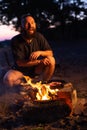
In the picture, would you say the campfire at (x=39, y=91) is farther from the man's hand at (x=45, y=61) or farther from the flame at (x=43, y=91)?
the man's hand at (x=45, y=61)

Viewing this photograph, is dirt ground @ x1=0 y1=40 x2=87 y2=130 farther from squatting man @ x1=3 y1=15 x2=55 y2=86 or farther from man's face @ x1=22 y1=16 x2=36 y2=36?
man's face @ x1=22 y1=16 x2=36 y2=36

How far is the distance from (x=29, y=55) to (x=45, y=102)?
1.74 metres

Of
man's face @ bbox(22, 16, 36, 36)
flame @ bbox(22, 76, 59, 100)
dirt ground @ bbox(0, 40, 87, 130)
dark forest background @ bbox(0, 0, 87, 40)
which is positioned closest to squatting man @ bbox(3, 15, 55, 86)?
man's face @ bbox(22, 16, 36, 36)

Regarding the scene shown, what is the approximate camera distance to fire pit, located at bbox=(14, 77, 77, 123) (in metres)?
5.48

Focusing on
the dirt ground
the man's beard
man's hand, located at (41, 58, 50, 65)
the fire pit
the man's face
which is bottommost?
the dirt ground

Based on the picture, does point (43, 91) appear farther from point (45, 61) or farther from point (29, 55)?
point (29, 55)

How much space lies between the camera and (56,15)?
25.3 meters

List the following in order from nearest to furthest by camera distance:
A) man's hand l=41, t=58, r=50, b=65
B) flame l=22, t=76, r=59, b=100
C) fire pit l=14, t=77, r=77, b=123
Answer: fire pit l=14, t=77, r=77, b=123, flame l=22, t=76, r=59, b=100, man's hand l=41, t=58, r=50, b=65

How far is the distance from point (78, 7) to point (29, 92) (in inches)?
780

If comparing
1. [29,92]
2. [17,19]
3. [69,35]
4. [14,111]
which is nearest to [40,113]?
[29,92]

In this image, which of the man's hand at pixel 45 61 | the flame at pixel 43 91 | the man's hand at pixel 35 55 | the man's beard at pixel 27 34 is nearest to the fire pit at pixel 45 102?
the flame at pixel 43 91

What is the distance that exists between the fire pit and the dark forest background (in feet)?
60.0

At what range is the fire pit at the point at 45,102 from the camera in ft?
Result: 18.0

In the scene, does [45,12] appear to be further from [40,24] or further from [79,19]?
[79,19]
